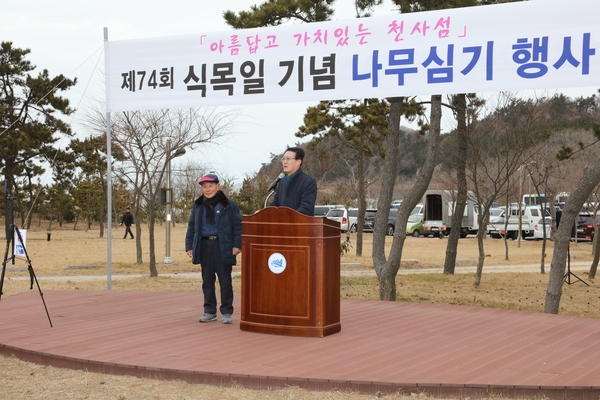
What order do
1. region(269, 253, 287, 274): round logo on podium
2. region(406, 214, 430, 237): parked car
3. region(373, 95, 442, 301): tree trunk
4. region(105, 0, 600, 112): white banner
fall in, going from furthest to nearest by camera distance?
region(406, 214, 430, 237): parked car
region(373, 95, 442, 301): tree trunk
region(105, 0, 600, 112): white banner
region(269, 253, 287, 274): round logo on podium

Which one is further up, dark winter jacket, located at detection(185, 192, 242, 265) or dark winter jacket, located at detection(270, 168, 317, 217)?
dark winter jacket, located at detection(270, 168, 317, 217)

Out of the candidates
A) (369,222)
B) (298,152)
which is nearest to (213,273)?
(298,152)

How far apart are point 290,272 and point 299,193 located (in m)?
0.79

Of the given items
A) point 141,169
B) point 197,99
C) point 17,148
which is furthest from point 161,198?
point 17,148

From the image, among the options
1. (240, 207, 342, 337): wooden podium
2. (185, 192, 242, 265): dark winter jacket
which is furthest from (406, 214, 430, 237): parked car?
(240, 207, 342, 337): wooden podium

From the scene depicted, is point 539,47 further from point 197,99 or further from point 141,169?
point 141,169

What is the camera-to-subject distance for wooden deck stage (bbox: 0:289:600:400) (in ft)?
18.3

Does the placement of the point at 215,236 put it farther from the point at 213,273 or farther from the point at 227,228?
the point at 213,273

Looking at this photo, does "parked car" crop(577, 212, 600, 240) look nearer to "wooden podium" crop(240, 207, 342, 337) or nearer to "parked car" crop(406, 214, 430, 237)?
"parked car" crop(406, 214, 430, 237)

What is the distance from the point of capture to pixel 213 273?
8203mm

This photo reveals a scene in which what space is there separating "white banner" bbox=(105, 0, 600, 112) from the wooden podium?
8.95ft

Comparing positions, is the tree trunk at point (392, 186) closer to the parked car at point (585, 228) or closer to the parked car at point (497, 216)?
the parked car at point (585, 228)

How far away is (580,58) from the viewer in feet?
28.4

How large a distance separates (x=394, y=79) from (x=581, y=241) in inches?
1297
